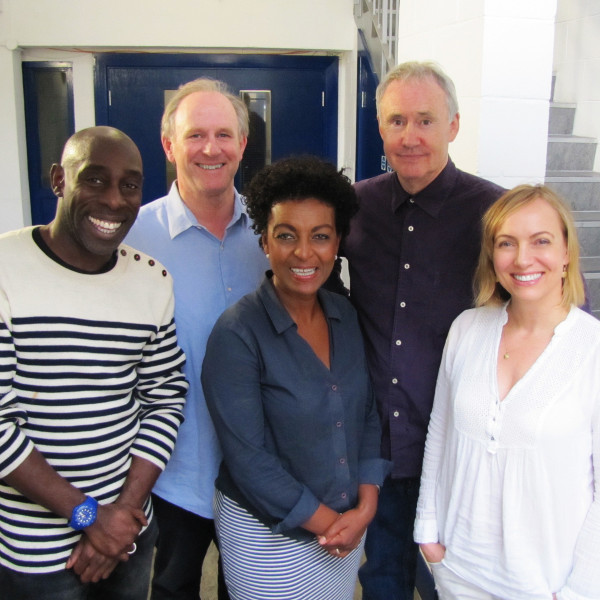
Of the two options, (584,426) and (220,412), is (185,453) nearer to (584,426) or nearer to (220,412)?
(220,412)

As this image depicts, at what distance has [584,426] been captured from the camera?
1312 mm

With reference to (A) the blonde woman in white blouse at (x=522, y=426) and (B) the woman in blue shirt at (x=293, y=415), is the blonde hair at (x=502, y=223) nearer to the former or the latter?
(A) the blonde woman in white blouse at (x=522, y=426)

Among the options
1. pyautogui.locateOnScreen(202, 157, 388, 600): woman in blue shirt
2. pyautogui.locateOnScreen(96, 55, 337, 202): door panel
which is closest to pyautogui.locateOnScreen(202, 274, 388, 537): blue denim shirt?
pyautogui.locateOnScreen(202, 157, 388, 600): woman in blue shirt

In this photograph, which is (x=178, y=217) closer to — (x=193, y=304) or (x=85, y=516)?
(x=193, y=304)

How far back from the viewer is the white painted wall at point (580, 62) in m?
4.09

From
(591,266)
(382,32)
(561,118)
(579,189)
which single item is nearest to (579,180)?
(579,189)

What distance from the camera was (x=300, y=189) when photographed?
1.56 m

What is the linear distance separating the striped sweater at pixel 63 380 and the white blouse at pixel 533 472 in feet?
2.49

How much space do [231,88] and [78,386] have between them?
3352 mm

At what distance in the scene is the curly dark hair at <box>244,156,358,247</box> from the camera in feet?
5.15

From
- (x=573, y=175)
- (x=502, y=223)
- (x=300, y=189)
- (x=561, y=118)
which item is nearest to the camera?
(x=502, y=223)

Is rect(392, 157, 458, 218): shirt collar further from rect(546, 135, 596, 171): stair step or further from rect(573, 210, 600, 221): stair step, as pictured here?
rect(546, 135, 596, 171): stair step

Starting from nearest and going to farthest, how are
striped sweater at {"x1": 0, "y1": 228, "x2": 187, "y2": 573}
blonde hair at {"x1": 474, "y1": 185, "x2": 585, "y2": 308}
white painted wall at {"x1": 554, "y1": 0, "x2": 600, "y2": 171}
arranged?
striped sweater at {"x1": 0, "y1": 228, "x2": 187, "y2": 573}, blonde hair at {"x1": 474, "y1": 185, "x2": 585, "y2": 308}, white painted wall at {"x1": 554, "y1": 0, "x2": 600, "y2": 171}

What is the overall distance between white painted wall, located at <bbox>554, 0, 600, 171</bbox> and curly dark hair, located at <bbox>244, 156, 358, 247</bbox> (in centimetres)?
301
